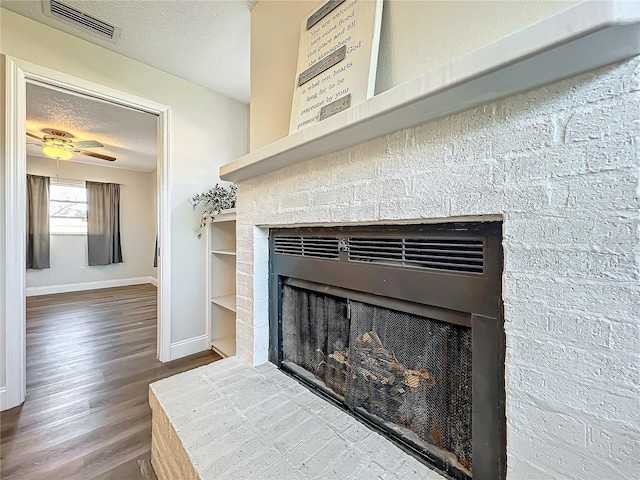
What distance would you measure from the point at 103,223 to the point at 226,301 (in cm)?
455

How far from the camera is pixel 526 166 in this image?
633 mm

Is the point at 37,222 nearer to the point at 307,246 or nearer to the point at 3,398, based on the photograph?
the point at 3,398

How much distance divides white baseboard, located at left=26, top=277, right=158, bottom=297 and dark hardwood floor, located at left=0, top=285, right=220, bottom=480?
185cm

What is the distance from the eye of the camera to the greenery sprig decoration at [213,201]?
2508mm

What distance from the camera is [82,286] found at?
5266mm

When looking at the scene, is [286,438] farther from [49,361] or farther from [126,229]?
[126,229]

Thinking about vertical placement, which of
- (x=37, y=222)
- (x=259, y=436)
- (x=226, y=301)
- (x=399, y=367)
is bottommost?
(x=259, y=436)

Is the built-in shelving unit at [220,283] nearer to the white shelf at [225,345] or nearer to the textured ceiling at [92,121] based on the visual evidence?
the white shelf at [225,345]

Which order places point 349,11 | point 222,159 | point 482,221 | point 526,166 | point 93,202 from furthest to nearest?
1. point 93,202
2. point 222,159
3. point 349,11
4. point 482,221
5. point 526,166

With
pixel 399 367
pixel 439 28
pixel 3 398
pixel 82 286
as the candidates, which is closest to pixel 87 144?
pixel 3 398

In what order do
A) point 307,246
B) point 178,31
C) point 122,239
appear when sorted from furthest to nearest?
point 122,239 < point 178,31 < point 307,246

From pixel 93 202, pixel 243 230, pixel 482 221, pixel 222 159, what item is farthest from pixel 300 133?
pixel 93 202

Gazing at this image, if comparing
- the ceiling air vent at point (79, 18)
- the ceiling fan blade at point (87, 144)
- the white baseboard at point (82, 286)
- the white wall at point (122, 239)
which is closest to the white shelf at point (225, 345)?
the ceiling air vent at point (79, 18)

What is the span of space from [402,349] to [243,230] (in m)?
1.03
